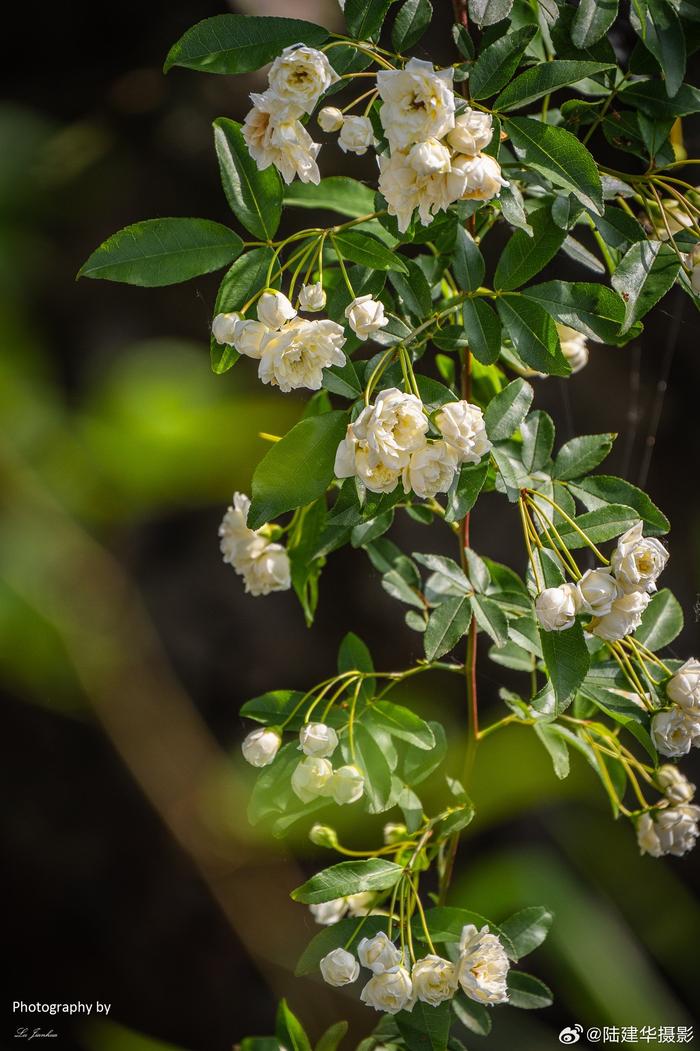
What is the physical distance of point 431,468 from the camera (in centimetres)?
60

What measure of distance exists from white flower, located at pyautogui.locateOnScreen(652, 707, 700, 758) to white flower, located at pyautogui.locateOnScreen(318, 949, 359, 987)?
1.08ft

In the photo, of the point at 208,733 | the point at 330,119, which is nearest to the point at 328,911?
the point at 208,733

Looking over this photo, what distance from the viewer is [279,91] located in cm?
58

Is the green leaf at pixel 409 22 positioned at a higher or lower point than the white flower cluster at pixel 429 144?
higher

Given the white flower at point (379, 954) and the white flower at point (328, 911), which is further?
the white flower at point (328, 911)

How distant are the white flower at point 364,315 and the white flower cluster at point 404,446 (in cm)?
7

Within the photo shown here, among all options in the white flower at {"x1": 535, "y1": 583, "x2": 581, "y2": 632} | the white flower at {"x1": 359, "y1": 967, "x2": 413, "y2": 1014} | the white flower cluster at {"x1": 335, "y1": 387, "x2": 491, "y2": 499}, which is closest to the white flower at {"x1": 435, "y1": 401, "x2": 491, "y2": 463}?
the white flower cluster at {"x1": 335, "y1": 387, "x2": 491, "y2": 499}

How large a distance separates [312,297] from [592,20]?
1.04 ft

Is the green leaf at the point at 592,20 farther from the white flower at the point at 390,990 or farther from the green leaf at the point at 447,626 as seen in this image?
the white flower at the point at 390,990

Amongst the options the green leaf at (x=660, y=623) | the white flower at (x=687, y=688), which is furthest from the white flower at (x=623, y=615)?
the green leaf at (x=660, y=623)

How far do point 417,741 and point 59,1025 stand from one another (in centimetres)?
116

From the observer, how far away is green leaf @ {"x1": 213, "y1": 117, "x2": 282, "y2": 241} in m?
0.69

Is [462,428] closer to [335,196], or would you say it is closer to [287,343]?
[287,343]

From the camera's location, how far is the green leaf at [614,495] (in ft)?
2.45
